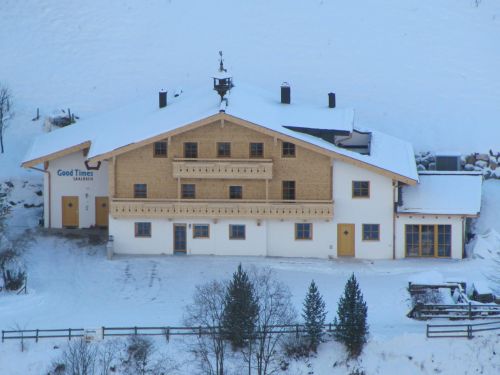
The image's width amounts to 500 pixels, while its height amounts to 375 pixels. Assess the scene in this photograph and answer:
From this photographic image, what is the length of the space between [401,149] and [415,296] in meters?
11.1

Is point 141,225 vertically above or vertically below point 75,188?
below

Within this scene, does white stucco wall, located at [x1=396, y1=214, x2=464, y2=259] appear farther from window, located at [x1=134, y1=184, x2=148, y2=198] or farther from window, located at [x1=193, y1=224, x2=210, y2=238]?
window, located at [x1=134, y1=184, x2=148, y2=198]

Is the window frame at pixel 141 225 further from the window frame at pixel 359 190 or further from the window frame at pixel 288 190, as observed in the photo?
the window frame at pixel 359 190

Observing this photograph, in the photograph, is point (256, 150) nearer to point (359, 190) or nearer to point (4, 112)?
point (359, 190)

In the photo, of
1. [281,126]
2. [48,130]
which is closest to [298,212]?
[281,126]

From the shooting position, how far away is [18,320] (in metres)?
67.2

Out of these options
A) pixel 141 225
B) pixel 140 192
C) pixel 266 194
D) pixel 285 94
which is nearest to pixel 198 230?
pixel 141 225

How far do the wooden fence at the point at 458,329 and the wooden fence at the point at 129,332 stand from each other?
13.4ft

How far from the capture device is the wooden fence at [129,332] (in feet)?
213

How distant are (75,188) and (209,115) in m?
8.85

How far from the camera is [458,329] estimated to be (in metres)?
65.9

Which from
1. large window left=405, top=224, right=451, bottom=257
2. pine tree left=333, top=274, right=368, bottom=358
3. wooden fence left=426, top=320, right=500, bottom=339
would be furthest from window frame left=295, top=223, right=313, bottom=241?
wooden fence left=426, top=320, right=500, bottom=339

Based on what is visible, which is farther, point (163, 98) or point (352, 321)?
point (163, 98)

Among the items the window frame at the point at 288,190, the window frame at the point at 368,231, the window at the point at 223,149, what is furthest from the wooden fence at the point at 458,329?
the window at the point at 223,149
